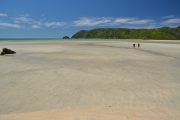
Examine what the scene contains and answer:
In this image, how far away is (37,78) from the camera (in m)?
10.7

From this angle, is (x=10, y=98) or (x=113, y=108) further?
(x=10, y=98)

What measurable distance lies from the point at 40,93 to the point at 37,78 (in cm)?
259

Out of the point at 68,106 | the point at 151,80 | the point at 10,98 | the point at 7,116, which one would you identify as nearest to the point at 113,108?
the point at 68,106

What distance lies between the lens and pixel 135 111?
6.33 metres

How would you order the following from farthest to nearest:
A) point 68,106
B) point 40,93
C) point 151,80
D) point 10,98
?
1. point 151,80
2. point 40,93
3. point 10,98
4. point 68,106

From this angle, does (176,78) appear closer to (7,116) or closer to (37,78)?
(37,78)

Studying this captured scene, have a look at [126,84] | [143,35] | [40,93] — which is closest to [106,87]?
[126,84]

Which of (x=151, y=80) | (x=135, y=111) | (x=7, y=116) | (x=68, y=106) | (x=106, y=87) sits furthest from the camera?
(x=151, y=80)

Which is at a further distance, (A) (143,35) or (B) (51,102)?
(A) (143,35)

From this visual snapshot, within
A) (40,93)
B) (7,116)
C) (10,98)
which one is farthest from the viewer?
(40,93)

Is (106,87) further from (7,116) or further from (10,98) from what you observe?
(7,116)

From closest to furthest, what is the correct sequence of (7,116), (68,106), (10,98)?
(7,116), (68,106), (10,98)

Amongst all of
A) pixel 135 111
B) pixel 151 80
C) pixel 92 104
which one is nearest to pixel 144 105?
pixel 135 111

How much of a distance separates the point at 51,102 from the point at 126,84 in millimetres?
3792
